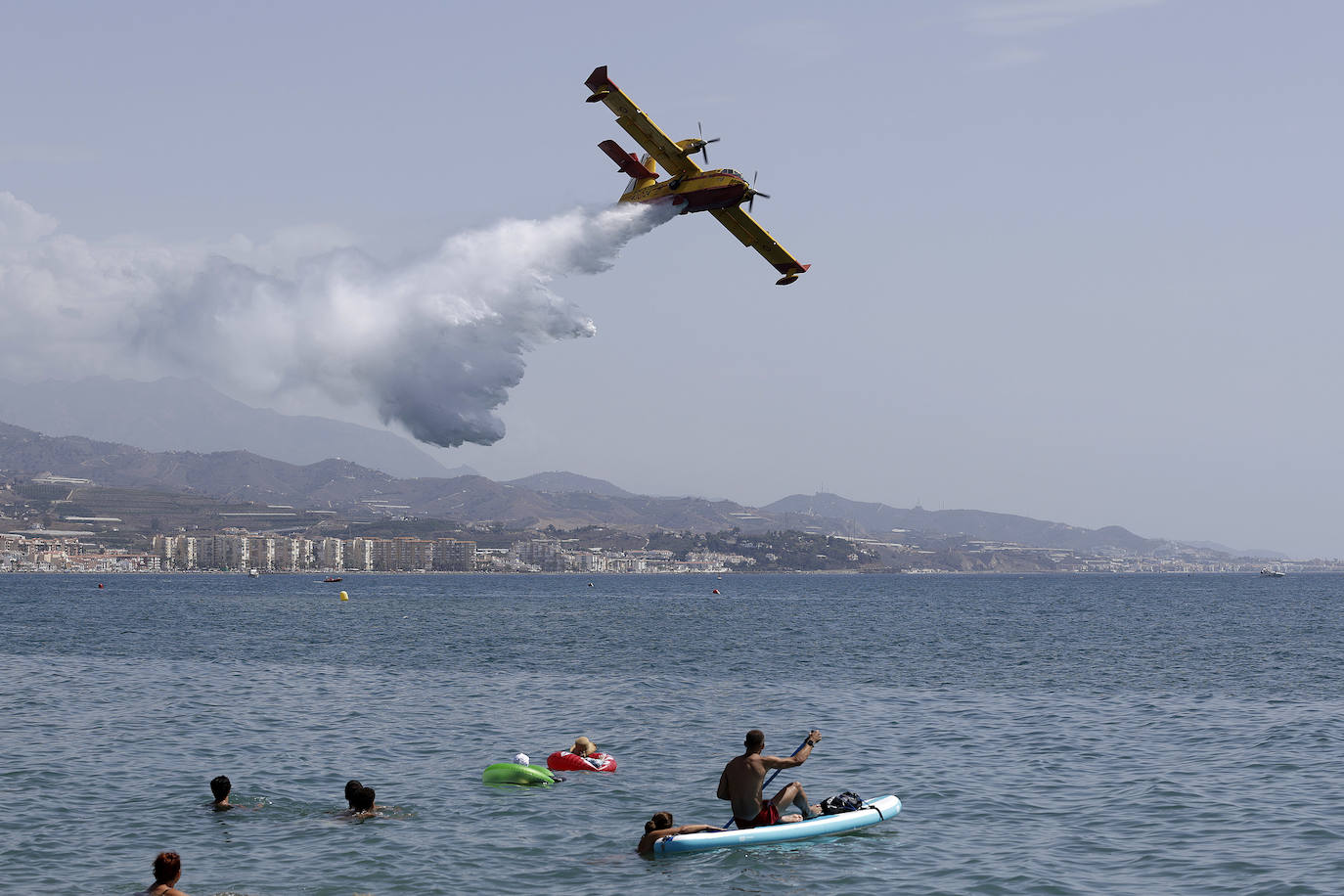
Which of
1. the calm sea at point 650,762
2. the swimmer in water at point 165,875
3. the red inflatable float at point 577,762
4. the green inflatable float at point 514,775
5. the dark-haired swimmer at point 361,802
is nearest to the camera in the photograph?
the swimmer in water at point 165,875

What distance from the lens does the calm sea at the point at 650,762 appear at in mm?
21953

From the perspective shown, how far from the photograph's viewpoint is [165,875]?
18.7m

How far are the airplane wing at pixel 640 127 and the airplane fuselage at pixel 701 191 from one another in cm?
50

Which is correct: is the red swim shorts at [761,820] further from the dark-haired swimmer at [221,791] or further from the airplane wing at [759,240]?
the airplane wing at [759,240]

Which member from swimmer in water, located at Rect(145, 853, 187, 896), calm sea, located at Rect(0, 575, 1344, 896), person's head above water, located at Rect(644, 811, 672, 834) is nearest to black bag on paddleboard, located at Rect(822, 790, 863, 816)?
calm sea, located at Rect(0, 575, 1344, 896)

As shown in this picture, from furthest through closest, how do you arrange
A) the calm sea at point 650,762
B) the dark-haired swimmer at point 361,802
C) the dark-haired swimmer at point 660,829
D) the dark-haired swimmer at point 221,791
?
the dark-haired swimmer at point 221,791, the dark-haired swimmer at point 361,802, the dark-haired swimmer at point 660,829, the calm sea at point 650,762

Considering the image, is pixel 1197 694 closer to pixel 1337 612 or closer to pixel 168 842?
pixel 168 842

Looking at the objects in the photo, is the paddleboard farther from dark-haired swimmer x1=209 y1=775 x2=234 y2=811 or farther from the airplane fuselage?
the airplane fuselage

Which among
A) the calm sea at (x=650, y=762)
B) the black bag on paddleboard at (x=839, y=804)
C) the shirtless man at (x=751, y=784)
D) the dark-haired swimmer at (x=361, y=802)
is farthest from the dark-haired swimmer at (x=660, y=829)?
the dark-haired swimmer at (x=361, y=802)

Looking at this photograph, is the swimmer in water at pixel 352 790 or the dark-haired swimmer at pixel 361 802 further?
the swimmer in water at pixel 352 790

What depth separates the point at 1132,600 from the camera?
6934 inches

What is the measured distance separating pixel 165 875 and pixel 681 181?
133 ft

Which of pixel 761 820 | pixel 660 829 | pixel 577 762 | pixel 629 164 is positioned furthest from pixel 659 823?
pixel 629 164

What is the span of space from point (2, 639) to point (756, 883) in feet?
237
